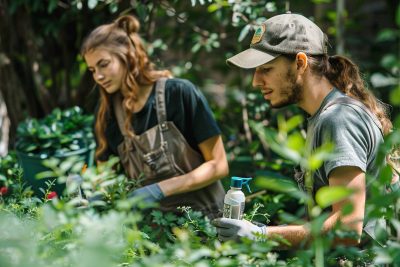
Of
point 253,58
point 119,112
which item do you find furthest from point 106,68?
point 253,58

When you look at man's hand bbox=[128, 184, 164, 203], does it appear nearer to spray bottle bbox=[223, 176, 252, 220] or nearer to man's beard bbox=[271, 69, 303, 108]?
spray bottle bbox=[223, 176, 252, 220]

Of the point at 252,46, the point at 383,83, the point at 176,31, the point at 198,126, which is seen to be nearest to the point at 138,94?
the point at 198,126

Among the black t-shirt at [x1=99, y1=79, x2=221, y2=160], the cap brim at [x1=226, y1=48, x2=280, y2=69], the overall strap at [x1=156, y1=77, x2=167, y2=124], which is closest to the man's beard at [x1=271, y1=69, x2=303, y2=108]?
the cap brim at [x1=226, y1=48, x2=280, y2=69]

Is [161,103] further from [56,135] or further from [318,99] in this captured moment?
[318,99]

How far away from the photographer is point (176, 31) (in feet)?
15.9

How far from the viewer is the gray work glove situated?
6.69 feet

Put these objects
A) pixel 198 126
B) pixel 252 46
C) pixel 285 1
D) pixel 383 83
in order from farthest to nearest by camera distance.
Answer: pixel 383 83 → pixel 285 1 → pixel 198 126 → pixel 252 46

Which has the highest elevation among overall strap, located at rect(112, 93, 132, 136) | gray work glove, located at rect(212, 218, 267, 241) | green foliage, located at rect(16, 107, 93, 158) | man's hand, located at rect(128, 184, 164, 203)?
overall strap, located at rect(112, 93, 132, 136)

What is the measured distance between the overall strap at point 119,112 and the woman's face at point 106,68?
0.41 ft

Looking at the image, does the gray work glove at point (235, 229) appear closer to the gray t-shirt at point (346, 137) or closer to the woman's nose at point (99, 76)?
the gray t-shirt at point (346, 137)

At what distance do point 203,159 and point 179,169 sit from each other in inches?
5.4

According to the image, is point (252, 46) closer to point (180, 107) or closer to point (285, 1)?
point (180, 107)

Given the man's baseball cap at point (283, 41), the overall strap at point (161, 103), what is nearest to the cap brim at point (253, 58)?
the man's baseball cap at point (283, 41)

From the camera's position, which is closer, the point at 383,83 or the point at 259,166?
the point at 259,166
